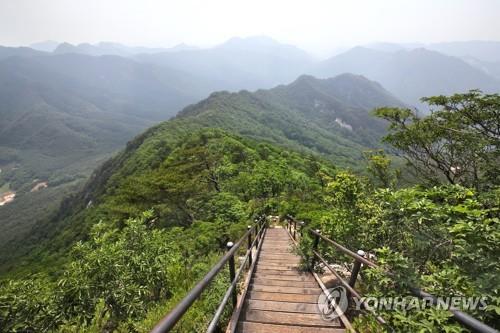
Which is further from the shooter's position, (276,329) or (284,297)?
(284,297)

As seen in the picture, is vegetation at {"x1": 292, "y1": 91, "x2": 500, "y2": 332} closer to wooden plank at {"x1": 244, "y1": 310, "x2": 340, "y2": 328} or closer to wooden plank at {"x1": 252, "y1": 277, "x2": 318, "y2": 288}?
wooden plank at {"x1": 244, "y1": 310, "x2": 340, "y2": 328}

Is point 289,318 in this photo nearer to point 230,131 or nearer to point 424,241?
point 424,241

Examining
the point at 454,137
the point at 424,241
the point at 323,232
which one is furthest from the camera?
the point at 454,137

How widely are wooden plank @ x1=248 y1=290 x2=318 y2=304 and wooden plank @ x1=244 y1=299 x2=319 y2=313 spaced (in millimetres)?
204

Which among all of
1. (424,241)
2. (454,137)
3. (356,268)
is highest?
(454,137)

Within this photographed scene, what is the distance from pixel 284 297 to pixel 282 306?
430 millimetres

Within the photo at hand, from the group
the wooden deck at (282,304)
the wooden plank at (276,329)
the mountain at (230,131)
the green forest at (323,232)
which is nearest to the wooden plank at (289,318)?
the wooden deck at (282,304)

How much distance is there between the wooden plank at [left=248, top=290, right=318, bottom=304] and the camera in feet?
14.5

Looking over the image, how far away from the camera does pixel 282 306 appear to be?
13.7ft

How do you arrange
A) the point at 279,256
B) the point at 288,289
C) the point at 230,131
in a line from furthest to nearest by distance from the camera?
the point at 230,131 → the point at 279,256 → the point at 288,289

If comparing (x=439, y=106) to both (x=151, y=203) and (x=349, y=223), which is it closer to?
(x=349, y=223)

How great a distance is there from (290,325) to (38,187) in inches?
8143

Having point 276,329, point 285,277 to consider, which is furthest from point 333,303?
point 285,277

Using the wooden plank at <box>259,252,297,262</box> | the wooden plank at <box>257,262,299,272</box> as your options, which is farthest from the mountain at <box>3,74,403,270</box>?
the wooden plank at <box>257,262,299,272</box>
